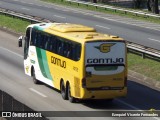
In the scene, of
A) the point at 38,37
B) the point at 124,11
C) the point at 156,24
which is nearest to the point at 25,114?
the point at 38,37

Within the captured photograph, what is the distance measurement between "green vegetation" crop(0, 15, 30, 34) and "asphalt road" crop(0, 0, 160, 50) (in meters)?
4.38

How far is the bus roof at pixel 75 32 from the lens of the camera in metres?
23.4

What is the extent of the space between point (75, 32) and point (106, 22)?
3000cm

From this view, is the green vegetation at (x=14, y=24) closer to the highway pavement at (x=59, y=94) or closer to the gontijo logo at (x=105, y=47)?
the highway pavement at (x=59, y=94)

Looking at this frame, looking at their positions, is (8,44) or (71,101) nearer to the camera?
(71,101)

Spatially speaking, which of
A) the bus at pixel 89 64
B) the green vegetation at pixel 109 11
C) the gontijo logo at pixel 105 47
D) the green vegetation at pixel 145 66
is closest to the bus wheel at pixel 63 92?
the bus at pixel 89 64

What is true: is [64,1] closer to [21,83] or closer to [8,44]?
[8,44]

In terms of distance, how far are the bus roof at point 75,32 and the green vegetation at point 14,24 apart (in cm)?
2002

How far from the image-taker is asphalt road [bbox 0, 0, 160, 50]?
146 ft

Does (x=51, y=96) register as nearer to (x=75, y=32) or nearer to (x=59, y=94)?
(x=59, y=94)

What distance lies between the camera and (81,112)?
881 inches

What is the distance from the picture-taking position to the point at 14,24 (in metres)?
50.4

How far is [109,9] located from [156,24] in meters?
13.0

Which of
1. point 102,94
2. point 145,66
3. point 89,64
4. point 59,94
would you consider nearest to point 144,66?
point 145,66
